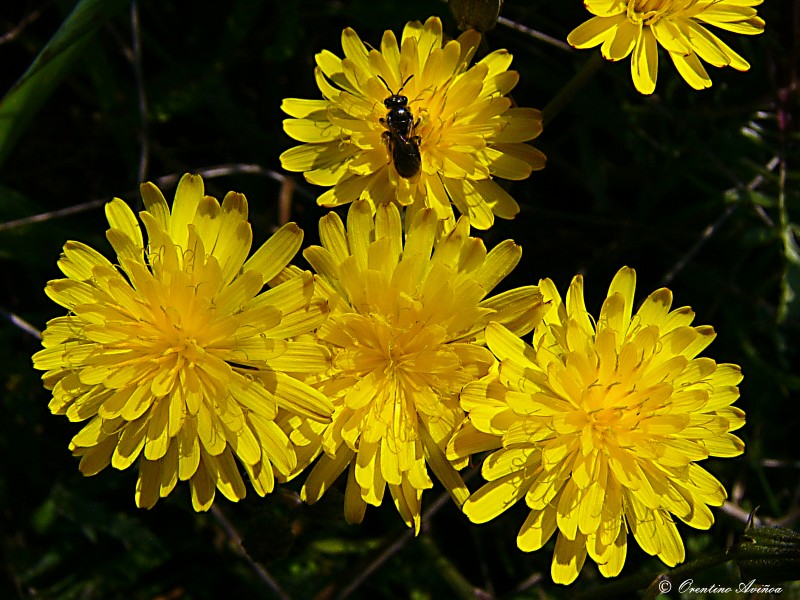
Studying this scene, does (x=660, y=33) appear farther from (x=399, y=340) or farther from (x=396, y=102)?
(x=399, y=340)

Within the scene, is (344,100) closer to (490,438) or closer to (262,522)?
(490,438)

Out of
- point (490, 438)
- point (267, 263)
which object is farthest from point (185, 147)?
point (490, 438)

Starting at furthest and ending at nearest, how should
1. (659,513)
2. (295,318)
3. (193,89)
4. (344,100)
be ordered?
(193,89)
(344,100)
(659,513)
(295,318)

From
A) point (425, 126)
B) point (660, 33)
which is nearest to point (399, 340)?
point (425, 126)

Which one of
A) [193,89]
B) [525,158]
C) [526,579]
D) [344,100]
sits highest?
[525,158]

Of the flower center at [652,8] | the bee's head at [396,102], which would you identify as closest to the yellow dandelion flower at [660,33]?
the flower center at [652,8]
